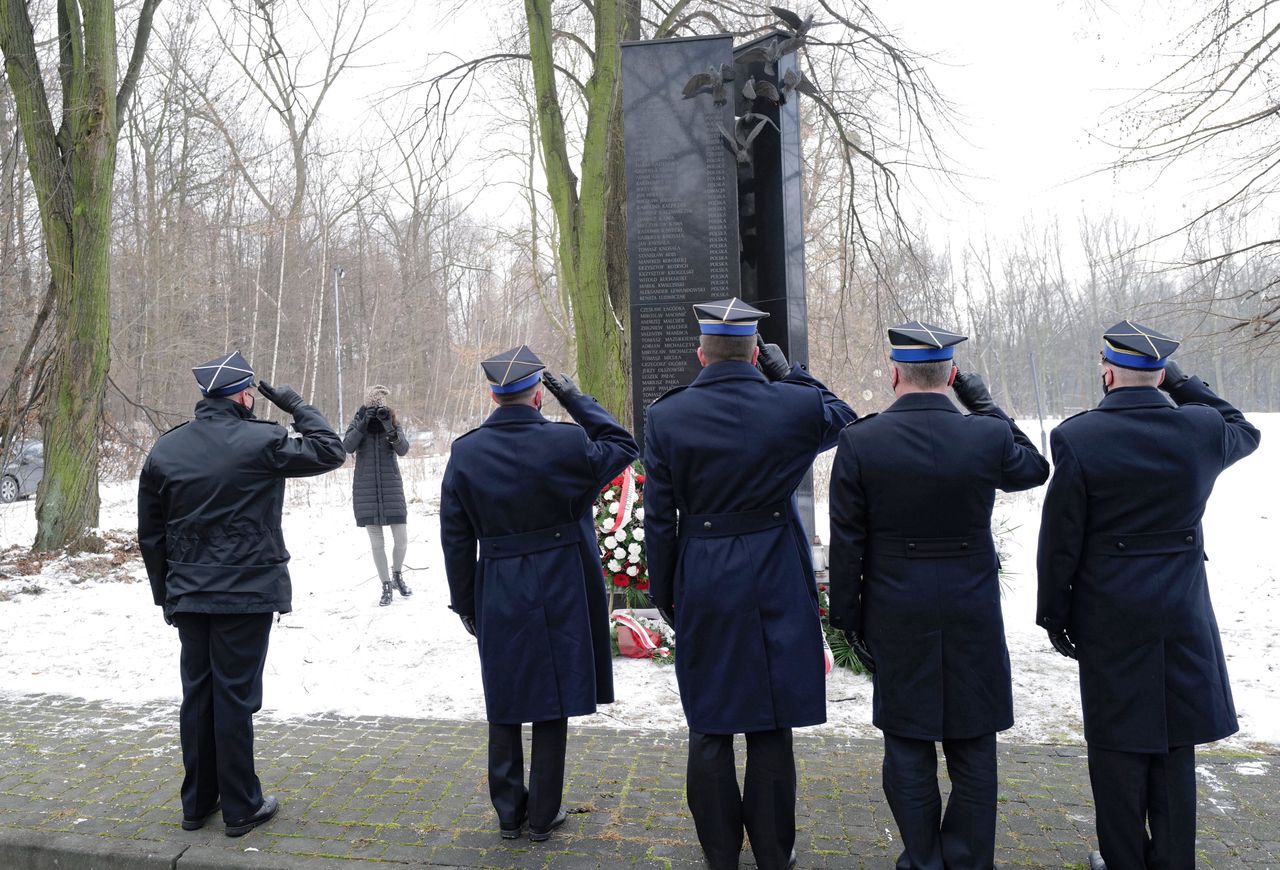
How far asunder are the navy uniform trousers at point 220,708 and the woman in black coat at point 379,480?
4.65 metres

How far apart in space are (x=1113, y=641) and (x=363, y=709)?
441cm

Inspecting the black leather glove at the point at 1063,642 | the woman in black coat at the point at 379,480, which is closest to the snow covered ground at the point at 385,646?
the woman in black coat at the point at 379,480

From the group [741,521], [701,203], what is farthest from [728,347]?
[701,203]

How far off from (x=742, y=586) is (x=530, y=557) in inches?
38.1

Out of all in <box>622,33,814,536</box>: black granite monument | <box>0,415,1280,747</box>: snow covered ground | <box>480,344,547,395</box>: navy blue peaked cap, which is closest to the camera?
<box>480,344,547,395</box>: navy blue peaked cap

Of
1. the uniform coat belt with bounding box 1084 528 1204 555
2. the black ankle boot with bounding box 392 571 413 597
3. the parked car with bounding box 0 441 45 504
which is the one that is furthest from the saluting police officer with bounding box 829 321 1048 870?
the parked car with bounding box 0 441 45 504

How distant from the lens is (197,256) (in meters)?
29.6

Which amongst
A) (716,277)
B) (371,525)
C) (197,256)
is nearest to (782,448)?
(716,277)

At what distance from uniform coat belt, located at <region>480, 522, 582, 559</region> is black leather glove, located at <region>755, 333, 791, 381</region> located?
1.09 metres

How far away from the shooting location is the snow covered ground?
5.89 m

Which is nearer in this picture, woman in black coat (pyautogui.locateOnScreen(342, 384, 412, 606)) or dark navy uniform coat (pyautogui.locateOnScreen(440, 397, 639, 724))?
dark navy uniform coat (pyautogui.locateOnScreen(440, 397, 639, 724))

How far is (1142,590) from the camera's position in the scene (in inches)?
131

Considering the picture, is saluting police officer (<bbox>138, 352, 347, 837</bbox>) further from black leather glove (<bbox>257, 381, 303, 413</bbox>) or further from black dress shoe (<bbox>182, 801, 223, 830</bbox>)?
black leather glove (<bbox>257, 381, 303, 413</bbox>)

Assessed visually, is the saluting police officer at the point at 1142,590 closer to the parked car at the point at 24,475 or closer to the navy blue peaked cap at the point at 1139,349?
the navy blue peaked cap at the point at 1139,349
